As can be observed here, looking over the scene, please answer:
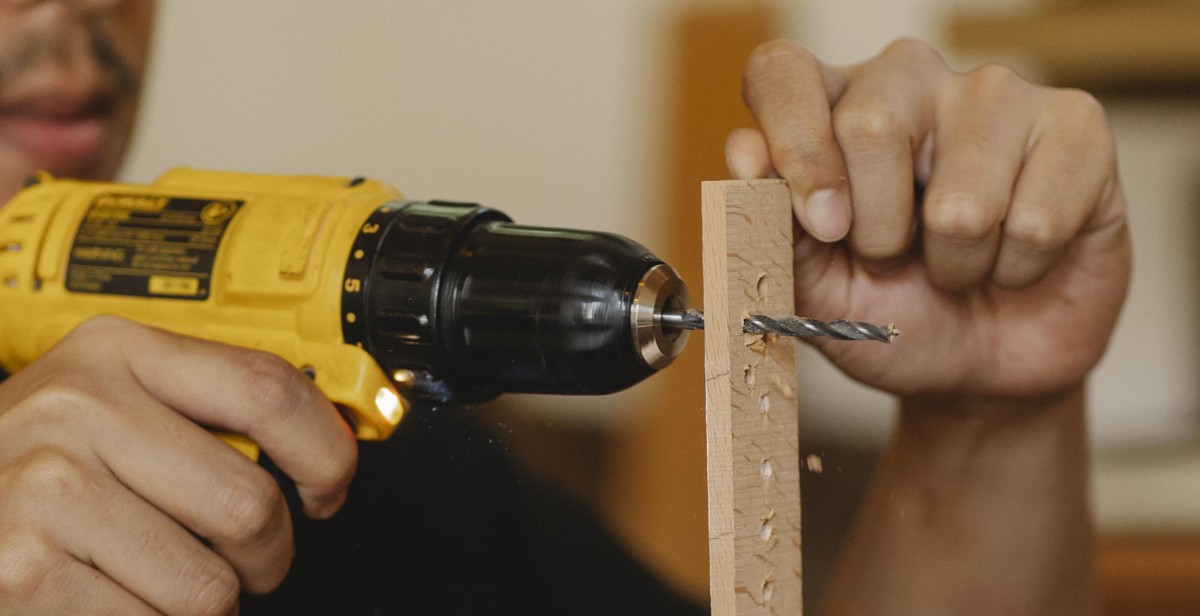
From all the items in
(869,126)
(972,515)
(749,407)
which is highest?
(869,126)

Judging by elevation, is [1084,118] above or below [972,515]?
above

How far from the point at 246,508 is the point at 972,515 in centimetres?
36

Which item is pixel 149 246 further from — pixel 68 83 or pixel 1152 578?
pixel 1152 578

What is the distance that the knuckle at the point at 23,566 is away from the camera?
412mm

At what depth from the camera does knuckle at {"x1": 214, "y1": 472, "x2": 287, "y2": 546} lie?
44cm

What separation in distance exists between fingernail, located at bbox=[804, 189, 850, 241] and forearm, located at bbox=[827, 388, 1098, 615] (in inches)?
5.8

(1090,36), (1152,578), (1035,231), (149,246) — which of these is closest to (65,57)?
(149,246)

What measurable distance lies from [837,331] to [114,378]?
30cm

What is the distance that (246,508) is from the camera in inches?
17.4

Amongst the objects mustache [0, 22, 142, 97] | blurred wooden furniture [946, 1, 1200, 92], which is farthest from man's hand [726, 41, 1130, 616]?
blurred wooden furniture [946, 1, 1200, 92]

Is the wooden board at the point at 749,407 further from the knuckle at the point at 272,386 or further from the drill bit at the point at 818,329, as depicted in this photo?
the knuckle at the point at 272,386

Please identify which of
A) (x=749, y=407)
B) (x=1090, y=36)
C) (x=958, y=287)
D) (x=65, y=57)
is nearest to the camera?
(x=749, y=407)

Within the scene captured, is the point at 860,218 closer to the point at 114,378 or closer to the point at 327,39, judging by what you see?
the point at 114,378

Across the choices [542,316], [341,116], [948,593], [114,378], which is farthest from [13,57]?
[948,593]
